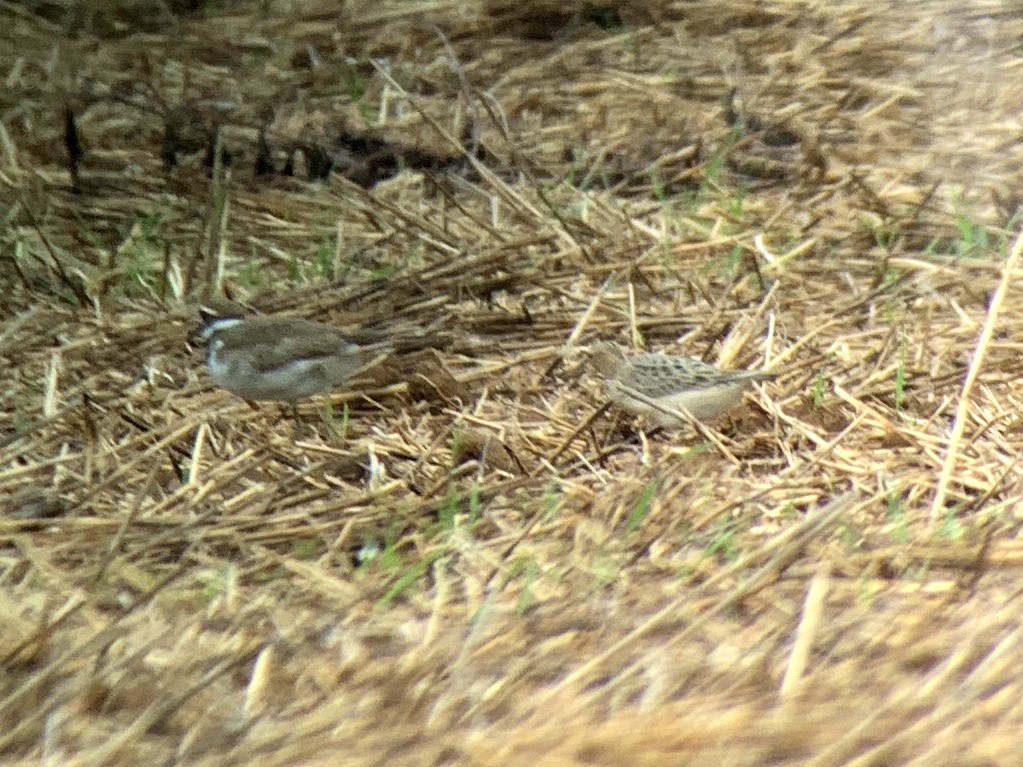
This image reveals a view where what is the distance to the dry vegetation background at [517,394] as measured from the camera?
3.07 m

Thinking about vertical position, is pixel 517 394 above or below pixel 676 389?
below

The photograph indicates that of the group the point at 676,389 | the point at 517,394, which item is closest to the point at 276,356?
the point at 517,394

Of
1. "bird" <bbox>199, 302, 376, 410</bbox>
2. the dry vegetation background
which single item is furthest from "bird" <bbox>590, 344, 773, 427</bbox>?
"bird" <bbox>199, 302, 376, 410</bbox>

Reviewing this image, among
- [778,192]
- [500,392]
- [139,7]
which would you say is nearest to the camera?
[500,392]

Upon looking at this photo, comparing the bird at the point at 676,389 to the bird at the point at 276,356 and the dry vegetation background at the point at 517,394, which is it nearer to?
the dry vegetation background at the point at 517,394

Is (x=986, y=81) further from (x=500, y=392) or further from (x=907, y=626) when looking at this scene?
(x=907, y=626)

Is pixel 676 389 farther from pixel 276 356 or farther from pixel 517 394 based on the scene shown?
pixel 276 356

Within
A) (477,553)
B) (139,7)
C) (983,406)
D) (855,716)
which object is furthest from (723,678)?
(139,7)

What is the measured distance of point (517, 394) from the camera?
491cm

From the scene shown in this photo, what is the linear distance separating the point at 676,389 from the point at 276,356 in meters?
1.20

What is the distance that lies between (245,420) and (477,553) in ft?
4.25

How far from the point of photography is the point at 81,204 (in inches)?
253

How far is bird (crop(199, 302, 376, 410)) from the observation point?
4.64 m

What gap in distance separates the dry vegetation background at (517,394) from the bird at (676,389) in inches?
4.5
